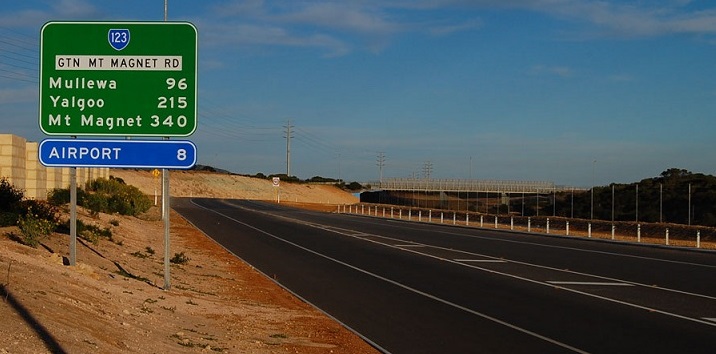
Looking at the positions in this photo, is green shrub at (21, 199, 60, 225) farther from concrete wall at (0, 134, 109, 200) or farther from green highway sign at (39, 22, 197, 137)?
concrete wall at (0, 134, 109, 200)

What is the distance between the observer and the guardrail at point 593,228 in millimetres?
41125

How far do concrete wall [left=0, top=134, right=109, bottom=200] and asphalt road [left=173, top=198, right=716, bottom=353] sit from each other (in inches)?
351

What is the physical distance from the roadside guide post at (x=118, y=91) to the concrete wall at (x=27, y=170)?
14.9 m

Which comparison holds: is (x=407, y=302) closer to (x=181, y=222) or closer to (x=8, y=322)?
(x=8, y=322)

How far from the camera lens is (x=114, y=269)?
19.1 m

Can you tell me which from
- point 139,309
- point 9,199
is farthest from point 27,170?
point 139,309

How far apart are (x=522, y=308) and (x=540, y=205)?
193 feet

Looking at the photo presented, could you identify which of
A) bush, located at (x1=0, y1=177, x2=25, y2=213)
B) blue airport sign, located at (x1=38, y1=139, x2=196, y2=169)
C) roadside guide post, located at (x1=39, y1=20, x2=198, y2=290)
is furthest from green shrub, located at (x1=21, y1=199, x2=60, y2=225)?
roadside guide post, located at (x1=39, y1=20, x2=198, y2=290)

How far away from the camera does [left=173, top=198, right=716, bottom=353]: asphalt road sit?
12.5m

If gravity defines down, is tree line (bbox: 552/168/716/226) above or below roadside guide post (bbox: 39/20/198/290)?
below

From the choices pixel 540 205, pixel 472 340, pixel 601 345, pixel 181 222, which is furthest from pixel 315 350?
pixel 540 205

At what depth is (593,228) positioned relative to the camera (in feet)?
171

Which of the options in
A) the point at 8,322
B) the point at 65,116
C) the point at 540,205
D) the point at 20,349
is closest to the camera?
the point at 20,349

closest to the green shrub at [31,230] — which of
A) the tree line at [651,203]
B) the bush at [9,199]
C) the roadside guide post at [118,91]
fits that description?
the roadside guide post at [118,91]
